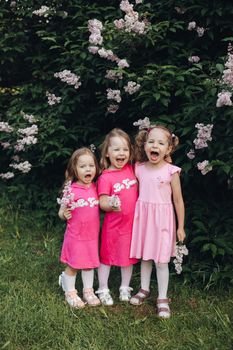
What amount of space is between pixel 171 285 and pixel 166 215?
85cm

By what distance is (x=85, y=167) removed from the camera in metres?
3.99

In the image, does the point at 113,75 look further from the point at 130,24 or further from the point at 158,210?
the point at 158,210

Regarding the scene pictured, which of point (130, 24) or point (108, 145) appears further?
point (130, 24)

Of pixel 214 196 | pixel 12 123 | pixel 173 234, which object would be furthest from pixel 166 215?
pixel 12 123

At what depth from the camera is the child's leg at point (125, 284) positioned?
415cm

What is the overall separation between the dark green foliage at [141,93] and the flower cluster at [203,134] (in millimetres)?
89

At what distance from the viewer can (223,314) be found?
3.88 metres

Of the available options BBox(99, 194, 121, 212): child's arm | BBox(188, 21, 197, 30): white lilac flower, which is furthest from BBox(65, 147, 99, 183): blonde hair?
BBox(188, 21, 197, 30): white lilac flower

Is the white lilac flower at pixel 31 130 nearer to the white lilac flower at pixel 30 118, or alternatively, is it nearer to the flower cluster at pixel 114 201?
the white lilac flower at pixel 30 118

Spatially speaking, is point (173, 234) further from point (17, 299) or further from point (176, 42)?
point (176, 42)

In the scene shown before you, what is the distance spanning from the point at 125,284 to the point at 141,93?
166cm

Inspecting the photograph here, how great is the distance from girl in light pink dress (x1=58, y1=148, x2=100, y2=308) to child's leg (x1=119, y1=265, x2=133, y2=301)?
0.74 feet

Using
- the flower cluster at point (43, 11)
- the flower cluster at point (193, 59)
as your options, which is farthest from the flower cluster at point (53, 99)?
the flower cluster at point (193, 59)

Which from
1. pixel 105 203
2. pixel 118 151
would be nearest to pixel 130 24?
pixel 118 151
